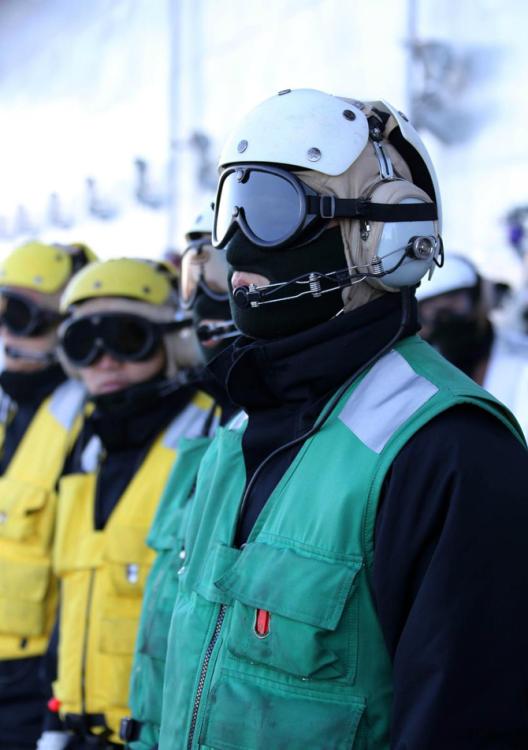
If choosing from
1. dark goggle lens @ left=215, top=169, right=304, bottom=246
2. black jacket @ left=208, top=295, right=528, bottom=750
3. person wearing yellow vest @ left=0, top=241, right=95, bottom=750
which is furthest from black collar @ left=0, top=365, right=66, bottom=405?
black jacket @ left=208, top=295, right=528, bottom=750

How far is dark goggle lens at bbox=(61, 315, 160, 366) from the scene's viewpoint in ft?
11.5

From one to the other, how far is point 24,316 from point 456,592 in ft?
10.6

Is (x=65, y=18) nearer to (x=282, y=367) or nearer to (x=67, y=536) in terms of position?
(x=67, y=536)

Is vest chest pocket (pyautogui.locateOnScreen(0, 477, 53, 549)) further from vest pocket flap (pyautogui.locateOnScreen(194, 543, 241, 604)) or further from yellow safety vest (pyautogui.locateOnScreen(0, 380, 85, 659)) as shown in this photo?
vest pocket flap (pyautogui.locateOnScreen(194, 543, 241, 604))

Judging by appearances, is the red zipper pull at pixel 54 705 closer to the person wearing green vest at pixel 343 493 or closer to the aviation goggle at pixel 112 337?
the aviation goggle at pixel 112 337

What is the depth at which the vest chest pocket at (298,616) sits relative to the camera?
5.17ft

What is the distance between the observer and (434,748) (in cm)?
141

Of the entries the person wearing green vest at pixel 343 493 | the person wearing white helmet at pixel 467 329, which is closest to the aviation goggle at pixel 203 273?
the person wearing green vest at pixel 343 493

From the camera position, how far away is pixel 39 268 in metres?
4.34

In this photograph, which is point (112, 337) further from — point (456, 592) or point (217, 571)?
point (456, 592)

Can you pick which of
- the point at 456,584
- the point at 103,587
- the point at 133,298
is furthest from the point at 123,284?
the point at 456,584

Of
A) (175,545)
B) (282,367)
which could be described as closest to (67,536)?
(175,545)

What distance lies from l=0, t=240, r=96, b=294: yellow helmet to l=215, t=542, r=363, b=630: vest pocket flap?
2863 mm

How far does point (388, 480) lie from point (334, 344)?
13.3 inches
